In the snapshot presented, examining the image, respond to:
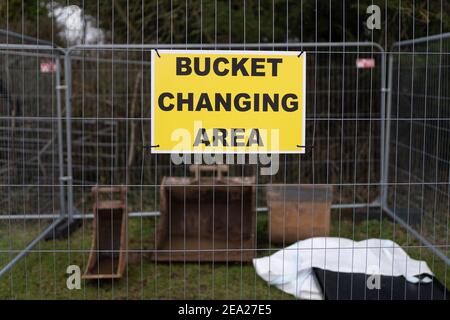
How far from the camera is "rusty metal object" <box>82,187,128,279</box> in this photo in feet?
13.3

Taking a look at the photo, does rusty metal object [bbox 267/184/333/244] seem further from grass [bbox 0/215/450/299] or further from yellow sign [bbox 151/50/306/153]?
yellow sign [bbox 151/50/306/153]

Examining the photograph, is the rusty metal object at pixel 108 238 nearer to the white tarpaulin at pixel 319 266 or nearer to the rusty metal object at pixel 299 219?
the white tarpaulin at pixel 319 266

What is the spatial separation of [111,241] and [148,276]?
19.9 inches

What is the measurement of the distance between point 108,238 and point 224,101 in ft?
6.82

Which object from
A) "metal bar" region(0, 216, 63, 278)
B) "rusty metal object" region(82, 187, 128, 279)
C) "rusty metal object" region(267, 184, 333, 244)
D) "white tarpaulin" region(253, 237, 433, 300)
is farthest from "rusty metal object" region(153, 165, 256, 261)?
"metal bar" region(0, 216, 63, 278)

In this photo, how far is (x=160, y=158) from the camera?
5.96 metres

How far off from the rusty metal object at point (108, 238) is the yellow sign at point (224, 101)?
129cm

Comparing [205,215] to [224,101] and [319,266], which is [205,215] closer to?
[319,266]

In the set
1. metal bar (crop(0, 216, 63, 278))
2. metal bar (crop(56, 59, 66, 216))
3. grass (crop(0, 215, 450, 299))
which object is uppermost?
metal bar (crop(56, 59, 66, 216))

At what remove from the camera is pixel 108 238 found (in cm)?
454

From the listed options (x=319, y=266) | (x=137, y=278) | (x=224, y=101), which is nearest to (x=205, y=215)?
(x=137, y=278)

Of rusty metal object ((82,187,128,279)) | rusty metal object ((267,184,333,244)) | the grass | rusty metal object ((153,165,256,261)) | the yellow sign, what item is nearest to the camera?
the yellow sign

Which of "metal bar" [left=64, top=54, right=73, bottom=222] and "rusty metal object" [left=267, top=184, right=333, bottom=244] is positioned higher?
"metal bar" [left=64, top=54, right=73, bottom=222]

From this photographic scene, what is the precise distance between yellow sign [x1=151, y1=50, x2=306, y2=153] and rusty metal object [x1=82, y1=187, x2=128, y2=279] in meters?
1.29
